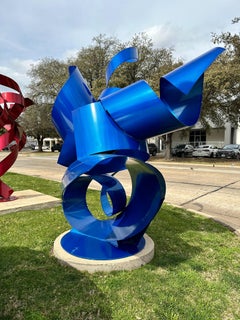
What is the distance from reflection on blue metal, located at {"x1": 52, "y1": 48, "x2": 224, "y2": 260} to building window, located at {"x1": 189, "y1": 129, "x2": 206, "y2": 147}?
4528 cm

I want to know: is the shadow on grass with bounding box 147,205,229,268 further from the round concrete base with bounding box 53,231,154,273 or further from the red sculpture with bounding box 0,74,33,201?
the red sculpture with bounding box 0,74,33,201

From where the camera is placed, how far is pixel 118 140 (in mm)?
3969

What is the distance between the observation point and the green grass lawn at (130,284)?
3.20m

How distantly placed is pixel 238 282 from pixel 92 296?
188 cm

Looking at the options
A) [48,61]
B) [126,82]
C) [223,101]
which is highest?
[48,61]

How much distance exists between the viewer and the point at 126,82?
2892 centimetres

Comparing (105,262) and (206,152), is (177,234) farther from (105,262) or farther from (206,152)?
(206,152)

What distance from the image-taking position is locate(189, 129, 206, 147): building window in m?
48.6

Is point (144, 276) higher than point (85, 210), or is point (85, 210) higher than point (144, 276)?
point (85, 210)

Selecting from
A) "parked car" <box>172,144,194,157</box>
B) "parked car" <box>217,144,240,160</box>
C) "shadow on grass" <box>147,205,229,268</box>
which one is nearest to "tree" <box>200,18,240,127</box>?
"parked car" <box>217,144,240,160</box>

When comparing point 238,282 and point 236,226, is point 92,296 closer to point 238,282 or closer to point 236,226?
point 238,282

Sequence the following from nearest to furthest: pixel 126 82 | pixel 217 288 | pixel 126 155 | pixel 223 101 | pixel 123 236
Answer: pixel 217 288 → pixel 126 155 → pixel 123 236 → pixel 223 101 → pixel 126 82

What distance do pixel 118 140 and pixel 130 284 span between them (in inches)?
70.8

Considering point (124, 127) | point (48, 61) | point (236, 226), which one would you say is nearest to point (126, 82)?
point (48, 61)
